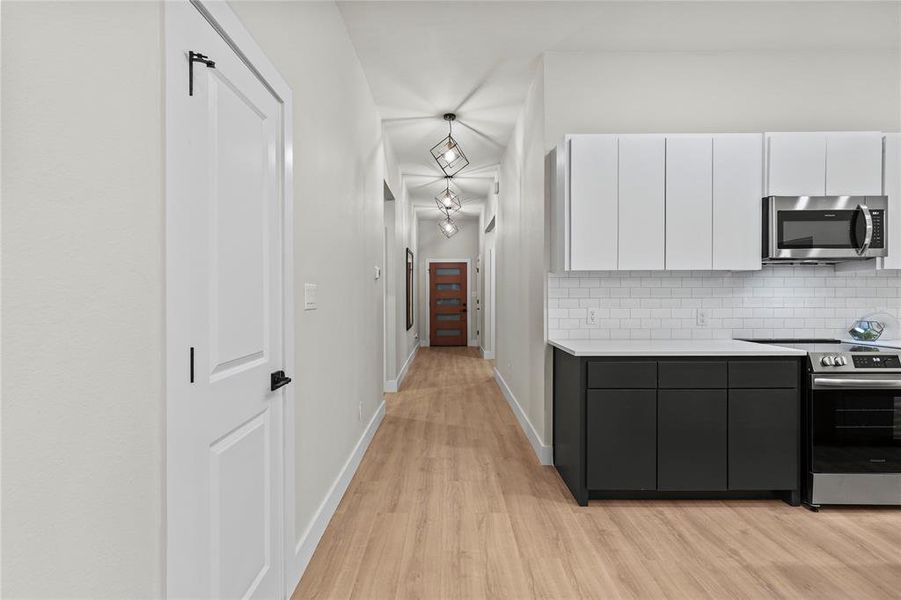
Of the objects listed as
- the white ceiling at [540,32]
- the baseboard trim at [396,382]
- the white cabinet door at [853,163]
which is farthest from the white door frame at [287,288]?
the baseboard trim at [396,382]

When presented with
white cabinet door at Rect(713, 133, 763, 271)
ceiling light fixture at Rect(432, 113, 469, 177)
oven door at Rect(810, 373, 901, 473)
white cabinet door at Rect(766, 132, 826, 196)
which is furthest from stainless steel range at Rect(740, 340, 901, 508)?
ceiling light fixture at Rect(432, 113, 469, 177)

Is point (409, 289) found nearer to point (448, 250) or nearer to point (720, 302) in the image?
point (448, 250)

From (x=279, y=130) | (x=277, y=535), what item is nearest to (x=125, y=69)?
(x=279, y=130)

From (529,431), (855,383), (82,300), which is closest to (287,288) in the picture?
(82,300)

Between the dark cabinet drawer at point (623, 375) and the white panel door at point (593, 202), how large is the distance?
66 centimetres

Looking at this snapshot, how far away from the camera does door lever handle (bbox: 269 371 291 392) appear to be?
178cm

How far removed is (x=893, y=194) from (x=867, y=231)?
409 millimetres

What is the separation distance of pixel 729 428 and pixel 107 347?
9.70 ft

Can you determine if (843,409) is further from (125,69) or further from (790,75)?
(125,69)

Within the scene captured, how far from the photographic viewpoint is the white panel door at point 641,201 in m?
3.09

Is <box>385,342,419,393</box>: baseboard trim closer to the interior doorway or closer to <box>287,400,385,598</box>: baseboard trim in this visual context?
the interior doorway

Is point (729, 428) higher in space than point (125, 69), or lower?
lower

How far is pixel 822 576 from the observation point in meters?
2.10

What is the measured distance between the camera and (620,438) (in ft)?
9.11
